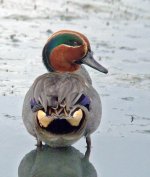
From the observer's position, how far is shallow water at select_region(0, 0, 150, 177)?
20.5ft

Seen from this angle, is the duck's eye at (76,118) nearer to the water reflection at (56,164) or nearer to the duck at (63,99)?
the duck at (63,99)

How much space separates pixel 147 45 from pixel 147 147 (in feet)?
12.4

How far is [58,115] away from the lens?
5.67 m

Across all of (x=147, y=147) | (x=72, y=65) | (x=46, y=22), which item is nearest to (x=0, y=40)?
(x=46, y=22)

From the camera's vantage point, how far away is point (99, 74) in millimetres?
8719

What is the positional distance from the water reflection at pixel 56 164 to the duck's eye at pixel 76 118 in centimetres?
43

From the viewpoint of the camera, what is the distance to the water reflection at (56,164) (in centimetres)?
593

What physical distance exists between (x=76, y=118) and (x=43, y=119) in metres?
0.25

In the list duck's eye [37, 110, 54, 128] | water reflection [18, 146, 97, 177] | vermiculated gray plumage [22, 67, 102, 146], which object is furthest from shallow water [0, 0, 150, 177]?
duck's eye [37, 110, 54, 128]

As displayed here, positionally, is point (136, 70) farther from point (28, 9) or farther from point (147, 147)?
point (28, 9)

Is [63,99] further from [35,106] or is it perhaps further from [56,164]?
[56,164]

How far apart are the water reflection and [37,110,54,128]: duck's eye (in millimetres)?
412

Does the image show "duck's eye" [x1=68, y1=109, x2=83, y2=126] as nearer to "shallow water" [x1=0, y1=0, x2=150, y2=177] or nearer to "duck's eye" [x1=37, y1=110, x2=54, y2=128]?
"duck's eye" [x1=37, y1=110, x2=54, y2=128]

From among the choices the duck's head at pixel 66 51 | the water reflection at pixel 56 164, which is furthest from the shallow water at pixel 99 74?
the duck's head at pixel 66 51
